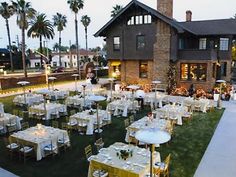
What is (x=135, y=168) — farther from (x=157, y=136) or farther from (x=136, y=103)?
(x=136, y=103)

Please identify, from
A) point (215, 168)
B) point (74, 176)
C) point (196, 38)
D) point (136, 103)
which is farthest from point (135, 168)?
point (196, 38)

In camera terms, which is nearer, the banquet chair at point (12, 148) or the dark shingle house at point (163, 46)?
the banquet chair at point (12, 148)

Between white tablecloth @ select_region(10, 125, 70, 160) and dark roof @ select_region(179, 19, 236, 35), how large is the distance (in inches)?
838

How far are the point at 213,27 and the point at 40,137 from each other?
25551 millimetres

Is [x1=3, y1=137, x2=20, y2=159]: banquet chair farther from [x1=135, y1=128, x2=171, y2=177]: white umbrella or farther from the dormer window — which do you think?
the dormer window

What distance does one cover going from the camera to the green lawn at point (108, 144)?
9.61m

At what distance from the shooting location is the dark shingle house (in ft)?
83.1

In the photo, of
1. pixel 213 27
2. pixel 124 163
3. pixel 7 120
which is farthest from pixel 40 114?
pixel 213 27

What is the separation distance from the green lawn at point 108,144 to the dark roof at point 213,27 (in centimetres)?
1530

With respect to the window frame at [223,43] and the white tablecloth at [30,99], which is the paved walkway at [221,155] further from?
the window frame at [223,43]

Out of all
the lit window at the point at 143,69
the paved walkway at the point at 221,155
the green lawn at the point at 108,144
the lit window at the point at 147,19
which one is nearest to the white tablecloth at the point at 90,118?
the green lawn at the point at 108,144

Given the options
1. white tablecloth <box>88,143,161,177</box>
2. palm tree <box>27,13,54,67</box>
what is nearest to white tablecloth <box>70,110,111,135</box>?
white tablecloth <box>88,143,161,177</box>

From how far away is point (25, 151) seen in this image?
410 inches

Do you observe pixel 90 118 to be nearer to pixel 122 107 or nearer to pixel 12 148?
pixel 122 107
